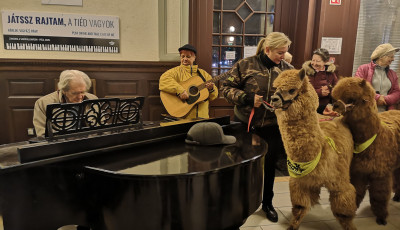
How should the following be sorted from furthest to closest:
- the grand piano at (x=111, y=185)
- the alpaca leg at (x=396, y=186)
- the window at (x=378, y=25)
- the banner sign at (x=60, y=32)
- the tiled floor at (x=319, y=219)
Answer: the window at (x=378, y=25), the banner sign at (x=60, y=32), the alpaca leg at (x=396, y=186), the tiled floor at (x=319, y=219), the grand piano at (x=111, y=185)

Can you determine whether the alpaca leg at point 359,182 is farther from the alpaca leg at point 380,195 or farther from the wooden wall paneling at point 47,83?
the wooden wall paneling at point 47,83

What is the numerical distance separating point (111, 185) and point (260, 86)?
4.65ft

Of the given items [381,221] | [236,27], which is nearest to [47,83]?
[236,27]

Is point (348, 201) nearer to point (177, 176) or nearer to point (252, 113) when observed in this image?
point (252, 113)

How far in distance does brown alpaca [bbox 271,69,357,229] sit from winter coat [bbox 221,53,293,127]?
39 centimetres

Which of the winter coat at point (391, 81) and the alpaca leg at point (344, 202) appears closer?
the alpaca leg at point (344, 202)

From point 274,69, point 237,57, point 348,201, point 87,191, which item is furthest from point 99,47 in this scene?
point 348,201

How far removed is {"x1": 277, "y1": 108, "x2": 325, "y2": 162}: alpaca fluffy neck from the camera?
1.76 m

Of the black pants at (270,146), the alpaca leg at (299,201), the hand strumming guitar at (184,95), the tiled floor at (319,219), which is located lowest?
the tiled floor at (319,219)

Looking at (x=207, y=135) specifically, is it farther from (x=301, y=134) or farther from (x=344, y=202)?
(x=344, y=202)

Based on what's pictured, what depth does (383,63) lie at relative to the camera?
3.22 m

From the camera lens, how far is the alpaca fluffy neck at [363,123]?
2135mm

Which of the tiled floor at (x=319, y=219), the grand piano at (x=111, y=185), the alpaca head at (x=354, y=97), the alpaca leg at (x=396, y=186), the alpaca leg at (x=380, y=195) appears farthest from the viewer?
the alpaca leg at (x=396, y=186)

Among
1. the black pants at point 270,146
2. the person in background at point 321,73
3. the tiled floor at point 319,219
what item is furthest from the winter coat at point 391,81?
the black pants at point 270,146
